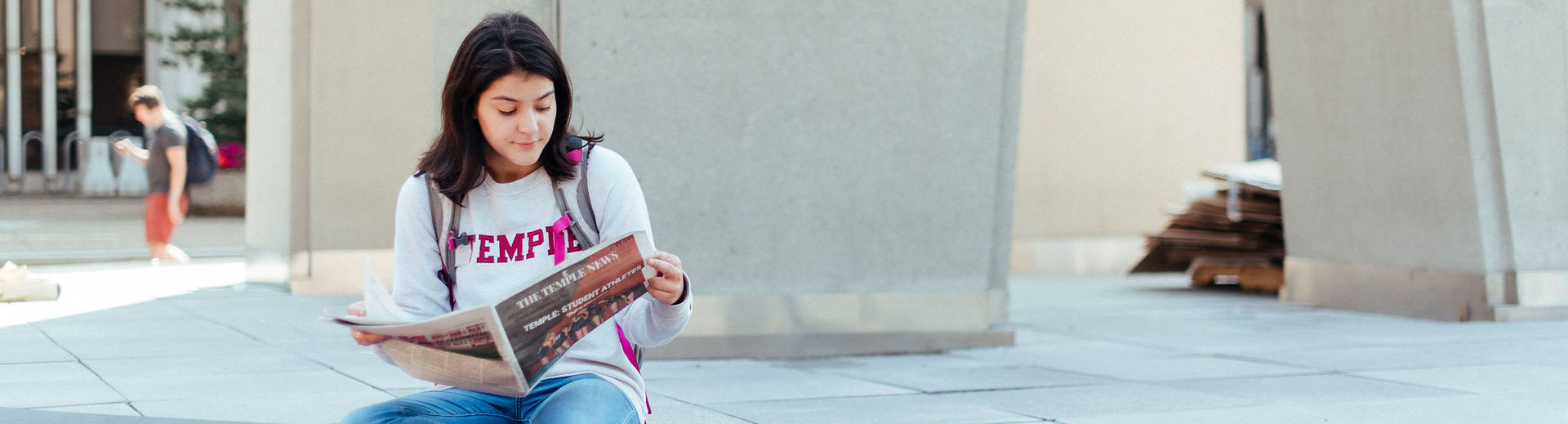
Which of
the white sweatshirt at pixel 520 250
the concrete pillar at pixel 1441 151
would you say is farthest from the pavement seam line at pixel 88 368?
the concrete pillar at pixel 1441 151

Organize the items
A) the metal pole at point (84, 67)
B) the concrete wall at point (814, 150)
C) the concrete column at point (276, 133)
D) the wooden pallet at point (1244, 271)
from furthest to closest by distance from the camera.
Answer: the metal pole at point (84, 67) < the wooden pallet at point (1244, 271) < the concrete column at point (276, 133) < the concrete wall at point (814, 150)

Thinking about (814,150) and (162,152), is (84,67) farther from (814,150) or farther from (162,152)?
(814,150)

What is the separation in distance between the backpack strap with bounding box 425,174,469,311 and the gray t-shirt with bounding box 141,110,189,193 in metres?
10.6

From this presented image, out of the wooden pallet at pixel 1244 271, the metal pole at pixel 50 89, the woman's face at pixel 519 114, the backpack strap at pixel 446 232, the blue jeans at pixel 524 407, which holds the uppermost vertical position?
the metal pole at pixel 50 89

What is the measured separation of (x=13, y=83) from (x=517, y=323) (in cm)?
3365

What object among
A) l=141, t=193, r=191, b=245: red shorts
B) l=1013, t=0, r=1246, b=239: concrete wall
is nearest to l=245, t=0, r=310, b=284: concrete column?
l=141, t=193, r=191, b=245: red shorts

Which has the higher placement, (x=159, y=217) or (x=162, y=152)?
(x=162, y=152)

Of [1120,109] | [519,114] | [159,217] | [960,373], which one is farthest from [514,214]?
[1120,109]

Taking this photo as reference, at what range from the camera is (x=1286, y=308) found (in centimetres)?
1059

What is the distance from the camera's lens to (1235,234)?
40.8ft

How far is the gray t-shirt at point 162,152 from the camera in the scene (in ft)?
42.9

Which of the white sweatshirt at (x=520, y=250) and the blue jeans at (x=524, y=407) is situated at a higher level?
the white sweatshirt at (x=520, y=250)

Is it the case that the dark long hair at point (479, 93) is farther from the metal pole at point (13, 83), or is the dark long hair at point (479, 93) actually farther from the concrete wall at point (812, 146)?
the metal pole at point (13, 83)

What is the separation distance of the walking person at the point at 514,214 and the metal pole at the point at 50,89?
3207 centimetres
